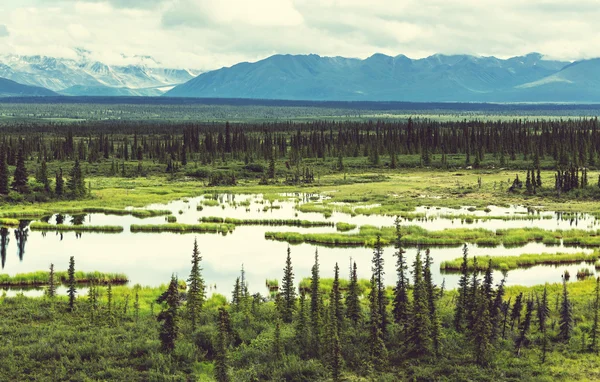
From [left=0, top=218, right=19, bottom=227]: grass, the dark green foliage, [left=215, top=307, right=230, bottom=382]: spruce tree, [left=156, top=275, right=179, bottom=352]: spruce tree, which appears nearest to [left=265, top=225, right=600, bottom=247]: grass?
[left=0, top=218, right=19, bottom=227]: grass

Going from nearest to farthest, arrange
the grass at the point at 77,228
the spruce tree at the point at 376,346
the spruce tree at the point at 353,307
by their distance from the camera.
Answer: the spruce tree at the point at 376,346
the spruce tree at the point at 353,307
the grass at the point at 77,228

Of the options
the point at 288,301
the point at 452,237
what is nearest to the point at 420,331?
the point at 288,301

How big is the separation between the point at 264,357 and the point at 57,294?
18.1m

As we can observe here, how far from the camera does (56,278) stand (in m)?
51.0

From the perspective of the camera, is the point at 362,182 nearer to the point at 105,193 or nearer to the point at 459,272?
the point at 105,193

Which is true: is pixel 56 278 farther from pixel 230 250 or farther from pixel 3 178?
pixel 3 178

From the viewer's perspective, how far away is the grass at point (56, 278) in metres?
50.4

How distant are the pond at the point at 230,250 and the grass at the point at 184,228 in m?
1.34

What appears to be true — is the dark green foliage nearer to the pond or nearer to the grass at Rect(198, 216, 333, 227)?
the pond

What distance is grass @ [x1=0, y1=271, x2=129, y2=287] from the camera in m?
50.4

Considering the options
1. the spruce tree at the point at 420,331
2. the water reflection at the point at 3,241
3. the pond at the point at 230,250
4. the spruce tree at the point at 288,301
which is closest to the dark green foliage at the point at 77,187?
the pond at the point at 230,250

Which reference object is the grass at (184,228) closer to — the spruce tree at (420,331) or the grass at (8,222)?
the grass at (8,222)

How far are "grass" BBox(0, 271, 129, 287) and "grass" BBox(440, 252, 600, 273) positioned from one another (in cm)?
2384

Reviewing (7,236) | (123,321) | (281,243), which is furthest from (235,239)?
(123,321)
